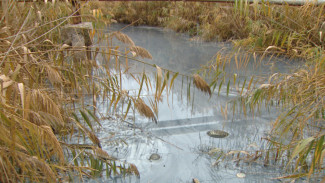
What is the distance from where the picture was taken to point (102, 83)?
1.37 metres

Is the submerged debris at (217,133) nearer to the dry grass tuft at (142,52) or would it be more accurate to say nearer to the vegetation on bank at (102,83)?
the vegetation on bank at (102,83)

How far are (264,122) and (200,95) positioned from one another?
0.69 m

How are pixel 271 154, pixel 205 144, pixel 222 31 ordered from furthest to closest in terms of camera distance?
1. pixel 222 31
2. pixel 205 144
3. pixel 271 154

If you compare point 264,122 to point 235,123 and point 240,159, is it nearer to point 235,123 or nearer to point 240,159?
point 235,123

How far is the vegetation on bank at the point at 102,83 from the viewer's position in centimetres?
96

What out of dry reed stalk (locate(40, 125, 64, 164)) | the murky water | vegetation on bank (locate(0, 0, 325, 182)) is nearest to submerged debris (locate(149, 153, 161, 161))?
the murky water

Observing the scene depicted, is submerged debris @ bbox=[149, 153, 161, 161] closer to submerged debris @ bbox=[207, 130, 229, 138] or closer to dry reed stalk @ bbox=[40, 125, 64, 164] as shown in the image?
submerged debris @ bbox=[207, 130, 229, 138]

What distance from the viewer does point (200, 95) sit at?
2.62m

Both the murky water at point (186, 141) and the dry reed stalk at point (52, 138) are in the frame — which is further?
the murky water at point (186, 141)

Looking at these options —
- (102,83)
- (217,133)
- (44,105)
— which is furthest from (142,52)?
(217,133)

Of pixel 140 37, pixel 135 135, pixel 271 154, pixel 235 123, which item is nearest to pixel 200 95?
pixel 235 123

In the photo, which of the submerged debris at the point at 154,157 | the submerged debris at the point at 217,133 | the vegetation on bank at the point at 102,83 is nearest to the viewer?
the vegetation on bank at the point at 102,83

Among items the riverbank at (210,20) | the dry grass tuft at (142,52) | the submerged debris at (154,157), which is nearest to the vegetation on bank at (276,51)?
the riverbank at (210,20)

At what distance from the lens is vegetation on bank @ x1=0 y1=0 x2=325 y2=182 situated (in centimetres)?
96
